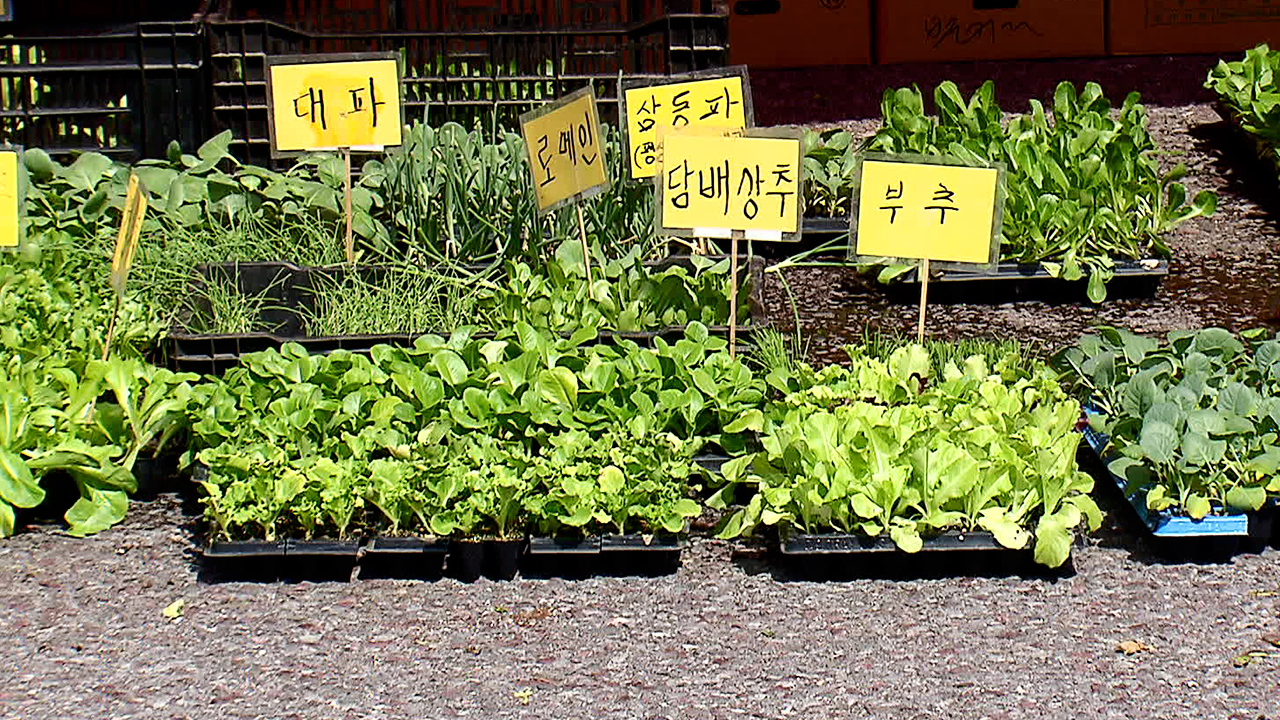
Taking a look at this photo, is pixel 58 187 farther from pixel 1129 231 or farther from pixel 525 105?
pixel 1129 231

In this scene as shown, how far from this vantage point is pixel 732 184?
379 centimetres

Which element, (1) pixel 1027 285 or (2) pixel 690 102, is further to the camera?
(1) pixel 1027 285

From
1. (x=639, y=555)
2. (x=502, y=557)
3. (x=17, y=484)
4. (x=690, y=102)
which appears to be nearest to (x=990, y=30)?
(x=690, y=102)

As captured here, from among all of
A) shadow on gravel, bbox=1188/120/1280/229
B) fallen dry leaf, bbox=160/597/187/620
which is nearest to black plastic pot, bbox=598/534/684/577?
fallen dry leaf, bbox=160/597/187/620

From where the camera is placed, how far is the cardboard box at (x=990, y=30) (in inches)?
333

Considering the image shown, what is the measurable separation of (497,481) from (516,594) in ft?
0.79

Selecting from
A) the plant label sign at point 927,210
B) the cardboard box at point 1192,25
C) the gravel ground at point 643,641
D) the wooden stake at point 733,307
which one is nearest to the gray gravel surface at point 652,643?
the gravel ground at point 643,641

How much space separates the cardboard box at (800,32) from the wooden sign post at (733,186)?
15.4 ft

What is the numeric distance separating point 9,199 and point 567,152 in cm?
147

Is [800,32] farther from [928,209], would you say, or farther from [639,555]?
[639,555]

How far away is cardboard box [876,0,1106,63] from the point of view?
8.47 metres

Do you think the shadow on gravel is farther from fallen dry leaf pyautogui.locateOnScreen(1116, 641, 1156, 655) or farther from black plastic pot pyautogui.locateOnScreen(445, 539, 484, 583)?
black plastic pot pyautogui.locateOnScreen(445, 539, 484, 583)

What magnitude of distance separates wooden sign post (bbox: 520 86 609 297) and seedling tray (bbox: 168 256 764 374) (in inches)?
16.3

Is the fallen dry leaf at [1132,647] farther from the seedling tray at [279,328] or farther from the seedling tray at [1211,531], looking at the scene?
the seedling tray at [279,328]
